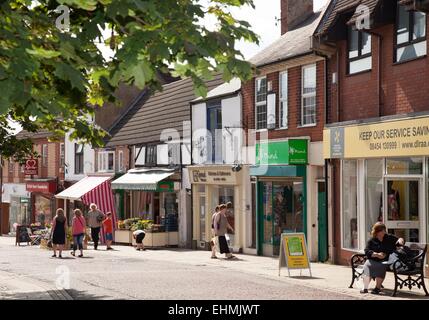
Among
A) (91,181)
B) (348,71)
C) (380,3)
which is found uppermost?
(380,3)

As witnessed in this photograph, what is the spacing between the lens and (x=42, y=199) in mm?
49219

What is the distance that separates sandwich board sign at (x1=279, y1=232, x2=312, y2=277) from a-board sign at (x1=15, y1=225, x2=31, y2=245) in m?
20.9

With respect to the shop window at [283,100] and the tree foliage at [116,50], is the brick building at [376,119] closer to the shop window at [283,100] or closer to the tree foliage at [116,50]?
the shop window at [283,100]

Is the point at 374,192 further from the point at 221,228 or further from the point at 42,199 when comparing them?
the point at 42,199

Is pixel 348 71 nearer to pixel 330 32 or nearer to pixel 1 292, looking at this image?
pixel 330 32

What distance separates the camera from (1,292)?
591 inches

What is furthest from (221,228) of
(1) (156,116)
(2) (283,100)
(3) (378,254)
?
(1) (156,116)

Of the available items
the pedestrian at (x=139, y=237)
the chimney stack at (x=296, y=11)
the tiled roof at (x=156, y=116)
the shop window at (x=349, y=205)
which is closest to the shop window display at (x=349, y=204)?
the shop window at (x=349, y=205)

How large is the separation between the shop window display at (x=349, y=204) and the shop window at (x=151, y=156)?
46.5ft

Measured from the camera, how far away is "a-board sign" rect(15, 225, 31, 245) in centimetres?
3581

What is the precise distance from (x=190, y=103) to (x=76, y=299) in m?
17.4

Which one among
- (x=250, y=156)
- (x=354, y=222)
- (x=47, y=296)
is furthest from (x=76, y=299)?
(x=250, y=156)

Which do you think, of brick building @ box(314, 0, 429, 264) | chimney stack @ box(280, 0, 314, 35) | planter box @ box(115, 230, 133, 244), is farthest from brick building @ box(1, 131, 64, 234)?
brick building @ box(314, 0, 429, 264)

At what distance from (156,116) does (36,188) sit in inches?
595
